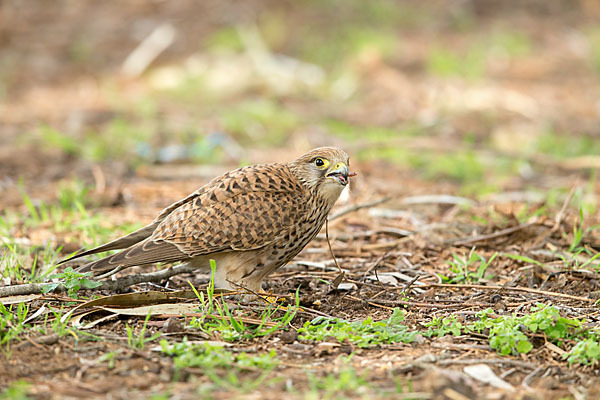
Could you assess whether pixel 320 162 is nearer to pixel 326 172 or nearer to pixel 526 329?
pixel 326 172

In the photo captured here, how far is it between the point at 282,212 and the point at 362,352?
3.78 feet

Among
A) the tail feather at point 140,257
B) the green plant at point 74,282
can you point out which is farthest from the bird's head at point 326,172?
the green plant at point 74,282

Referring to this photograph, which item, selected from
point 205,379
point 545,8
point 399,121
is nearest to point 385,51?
point 399,121

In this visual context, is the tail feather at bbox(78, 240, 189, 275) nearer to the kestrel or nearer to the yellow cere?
the kestrel

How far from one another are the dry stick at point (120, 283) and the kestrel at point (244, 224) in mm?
120

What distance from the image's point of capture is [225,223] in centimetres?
439

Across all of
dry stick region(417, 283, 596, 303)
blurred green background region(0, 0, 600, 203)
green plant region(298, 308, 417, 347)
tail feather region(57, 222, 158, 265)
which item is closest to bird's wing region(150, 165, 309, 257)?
tail feather region(57, 222, 158, 265)

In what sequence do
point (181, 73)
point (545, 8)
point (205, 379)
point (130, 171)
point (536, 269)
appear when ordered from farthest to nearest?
1. point (545, 8)
2. point (181, 73)
3. point (130, 171)
4. point (536, 269)
5. point (205, 379)

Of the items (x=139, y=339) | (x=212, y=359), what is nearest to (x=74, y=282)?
(x=139, y=339)

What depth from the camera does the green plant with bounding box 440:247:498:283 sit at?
473 cm

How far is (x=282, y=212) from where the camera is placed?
14.5ft

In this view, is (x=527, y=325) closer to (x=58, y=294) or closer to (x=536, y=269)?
(x=536, y=269)

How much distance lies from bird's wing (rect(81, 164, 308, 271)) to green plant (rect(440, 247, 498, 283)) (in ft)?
3.52

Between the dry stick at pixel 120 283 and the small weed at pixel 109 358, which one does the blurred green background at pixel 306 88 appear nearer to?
the dry stick at pixel 120 283
